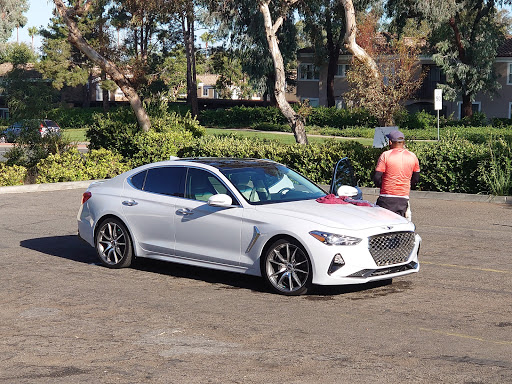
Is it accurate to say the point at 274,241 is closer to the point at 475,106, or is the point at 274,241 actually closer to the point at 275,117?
the point at 275,117

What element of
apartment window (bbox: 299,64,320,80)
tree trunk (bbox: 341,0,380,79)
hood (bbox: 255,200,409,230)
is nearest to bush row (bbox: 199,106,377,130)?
apartment window (bbox: 299,64,320,80)

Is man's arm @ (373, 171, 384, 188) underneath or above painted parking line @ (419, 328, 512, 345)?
above

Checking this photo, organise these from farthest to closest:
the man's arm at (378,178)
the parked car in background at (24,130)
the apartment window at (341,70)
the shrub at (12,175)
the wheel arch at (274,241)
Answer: the apartment window at (341,70) → the parked car in background at (24,130) → the shrub at (12,175) → the man's arm at (378,178) → the wheel arch at (274,241)

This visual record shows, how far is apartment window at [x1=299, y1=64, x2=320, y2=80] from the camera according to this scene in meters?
76.6

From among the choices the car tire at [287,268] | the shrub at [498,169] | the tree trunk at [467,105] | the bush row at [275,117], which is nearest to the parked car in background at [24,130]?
the shrub at [498,169]

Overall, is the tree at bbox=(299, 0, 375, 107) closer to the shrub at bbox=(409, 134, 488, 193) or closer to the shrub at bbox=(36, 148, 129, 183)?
the shrub at bbox=(36, 148, 129, 183)

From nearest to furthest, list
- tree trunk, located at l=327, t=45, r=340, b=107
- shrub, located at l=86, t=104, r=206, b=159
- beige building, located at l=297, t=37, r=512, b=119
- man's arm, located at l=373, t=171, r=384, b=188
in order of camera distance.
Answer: man's arm, located at l=373, t=171, r=384, b=188 < shrub, located at l=86, t=104, r=206, b=159 < beige building, located at l=297, t=37, r=512, b=119 < tree trunk, located at l=327, t=45, r=340, b=107

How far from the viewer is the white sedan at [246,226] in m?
9.04

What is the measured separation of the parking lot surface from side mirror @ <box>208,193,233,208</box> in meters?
1.03

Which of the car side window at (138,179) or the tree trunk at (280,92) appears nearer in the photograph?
the car side window at (138,179)

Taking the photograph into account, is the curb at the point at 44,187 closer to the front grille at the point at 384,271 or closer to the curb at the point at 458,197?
the curb at the point at 458,197

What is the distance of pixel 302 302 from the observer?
9.02 meters

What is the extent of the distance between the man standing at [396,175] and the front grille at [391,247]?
55.3 inches

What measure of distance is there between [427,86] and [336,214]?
63.2 meters
